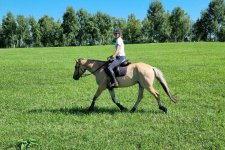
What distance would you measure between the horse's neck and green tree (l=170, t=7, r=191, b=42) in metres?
107

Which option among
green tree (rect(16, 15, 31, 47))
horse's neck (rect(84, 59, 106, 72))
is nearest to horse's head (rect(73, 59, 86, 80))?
horse's neck (rect(84, 59, 106, 72))

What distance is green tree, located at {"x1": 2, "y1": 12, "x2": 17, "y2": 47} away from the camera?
416 feet

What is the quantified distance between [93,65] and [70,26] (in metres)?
113

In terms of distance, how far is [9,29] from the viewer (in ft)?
426

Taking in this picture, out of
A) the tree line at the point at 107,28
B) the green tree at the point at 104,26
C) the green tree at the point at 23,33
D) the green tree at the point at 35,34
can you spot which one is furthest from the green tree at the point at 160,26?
the green tree at the point at 23,33

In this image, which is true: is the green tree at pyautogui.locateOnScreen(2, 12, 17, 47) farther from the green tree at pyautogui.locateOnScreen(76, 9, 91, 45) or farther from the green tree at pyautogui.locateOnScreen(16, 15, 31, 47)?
the green tree at pyautogui.locateOnScreen(76, 9, 91, 45)

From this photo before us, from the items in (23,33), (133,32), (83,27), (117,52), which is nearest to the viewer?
(117,52)

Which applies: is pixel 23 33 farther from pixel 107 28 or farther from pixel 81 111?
pixel 81 111

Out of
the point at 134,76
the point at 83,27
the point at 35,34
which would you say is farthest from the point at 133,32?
the point at 134,76

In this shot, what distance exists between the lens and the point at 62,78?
2578cm

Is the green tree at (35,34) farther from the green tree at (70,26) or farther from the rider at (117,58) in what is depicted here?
the rider at (117,58)

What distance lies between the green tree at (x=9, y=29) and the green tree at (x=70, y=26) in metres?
17.0

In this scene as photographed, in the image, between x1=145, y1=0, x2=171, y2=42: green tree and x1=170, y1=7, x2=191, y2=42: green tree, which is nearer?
x1=145, y1=0, x2=171, y2=42: green tree

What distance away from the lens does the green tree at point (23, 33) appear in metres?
130
